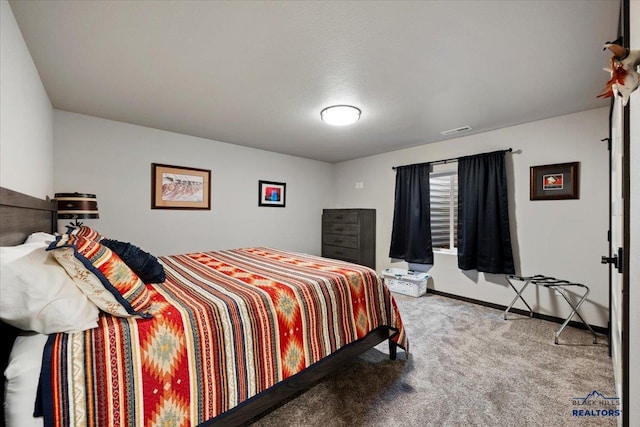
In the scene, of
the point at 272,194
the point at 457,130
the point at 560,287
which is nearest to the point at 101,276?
the point at 272,194

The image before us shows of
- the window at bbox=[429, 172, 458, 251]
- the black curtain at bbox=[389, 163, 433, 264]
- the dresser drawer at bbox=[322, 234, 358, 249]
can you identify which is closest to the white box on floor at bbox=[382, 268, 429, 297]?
the black curtain at bbox=[389, 163, 433, 264]

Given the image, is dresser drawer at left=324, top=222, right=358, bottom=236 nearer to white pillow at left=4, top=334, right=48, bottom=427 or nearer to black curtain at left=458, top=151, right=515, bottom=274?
black curtain at left=458, top=151, right=515, bottom=274

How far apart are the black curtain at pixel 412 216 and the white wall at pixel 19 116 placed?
439cm

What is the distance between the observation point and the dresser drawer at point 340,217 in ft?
16.7

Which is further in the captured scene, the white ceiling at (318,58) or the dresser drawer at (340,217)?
the dresser drawer at (340,217)

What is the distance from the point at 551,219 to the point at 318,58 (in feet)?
10.7

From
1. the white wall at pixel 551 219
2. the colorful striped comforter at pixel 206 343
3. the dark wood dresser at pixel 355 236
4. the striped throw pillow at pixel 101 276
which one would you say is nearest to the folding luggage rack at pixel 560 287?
the white wall at pixel 551 219

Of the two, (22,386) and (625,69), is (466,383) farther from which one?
(22,386)

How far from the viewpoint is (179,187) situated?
3.83m

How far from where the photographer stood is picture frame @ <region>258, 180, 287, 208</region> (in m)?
4.74

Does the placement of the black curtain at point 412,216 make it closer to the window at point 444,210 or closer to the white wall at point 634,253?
the window at point 444,210

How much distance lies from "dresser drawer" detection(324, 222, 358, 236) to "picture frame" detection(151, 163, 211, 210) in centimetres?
243

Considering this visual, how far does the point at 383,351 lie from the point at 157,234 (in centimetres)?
323

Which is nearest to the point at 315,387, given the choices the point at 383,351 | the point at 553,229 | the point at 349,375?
the point at 349,375
